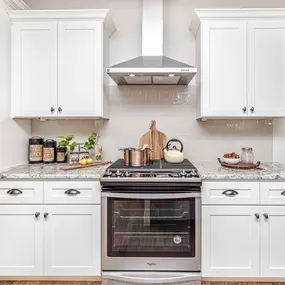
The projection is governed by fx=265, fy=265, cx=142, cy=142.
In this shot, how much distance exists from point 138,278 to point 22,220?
1.05m

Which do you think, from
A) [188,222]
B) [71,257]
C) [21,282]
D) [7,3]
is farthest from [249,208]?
[7,3]

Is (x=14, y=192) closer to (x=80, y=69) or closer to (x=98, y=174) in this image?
(x=98, y=174)

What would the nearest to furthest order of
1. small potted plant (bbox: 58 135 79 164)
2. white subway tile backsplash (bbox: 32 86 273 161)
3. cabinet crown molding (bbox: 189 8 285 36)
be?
cabinet crown molding (bbox: 189 8 285 36) → small potted plant (bbox: 58 135 79 164) → white subway tile backsplash (bbox: 32 86 273 161)

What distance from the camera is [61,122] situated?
115 inches

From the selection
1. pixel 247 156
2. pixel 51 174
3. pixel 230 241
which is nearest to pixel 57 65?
pixel 51 174

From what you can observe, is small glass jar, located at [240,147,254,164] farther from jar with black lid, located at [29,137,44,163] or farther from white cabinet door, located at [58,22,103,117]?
jar with black lid, located at [29,137,44,163]

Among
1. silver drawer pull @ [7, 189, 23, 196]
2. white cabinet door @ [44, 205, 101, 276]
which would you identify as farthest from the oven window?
silver drawer pull @ [7, 189, 23, 196]

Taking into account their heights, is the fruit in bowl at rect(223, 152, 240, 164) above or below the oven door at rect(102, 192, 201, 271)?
above

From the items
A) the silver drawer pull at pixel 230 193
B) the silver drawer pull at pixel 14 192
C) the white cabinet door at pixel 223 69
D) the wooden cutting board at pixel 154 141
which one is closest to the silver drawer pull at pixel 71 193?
the silver drawer pull at pixel 14 192

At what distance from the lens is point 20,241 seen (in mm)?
2164

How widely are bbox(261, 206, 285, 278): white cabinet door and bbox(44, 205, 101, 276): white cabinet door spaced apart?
4.35ft

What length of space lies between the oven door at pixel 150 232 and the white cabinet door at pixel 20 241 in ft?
1.79

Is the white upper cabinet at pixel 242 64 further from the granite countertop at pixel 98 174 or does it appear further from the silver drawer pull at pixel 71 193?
the silver drawer pull at pixel 71 193

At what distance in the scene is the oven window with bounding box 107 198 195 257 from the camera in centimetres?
211
